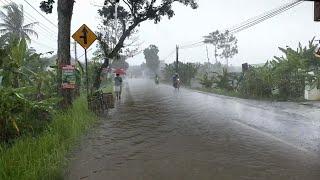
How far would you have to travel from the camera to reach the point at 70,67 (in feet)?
50.3

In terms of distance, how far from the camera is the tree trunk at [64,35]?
15.6 m

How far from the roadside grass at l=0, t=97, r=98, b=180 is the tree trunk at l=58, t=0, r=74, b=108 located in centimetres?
353

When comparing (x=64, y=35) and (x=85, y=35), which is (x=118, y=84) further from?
(x=64, y=35)

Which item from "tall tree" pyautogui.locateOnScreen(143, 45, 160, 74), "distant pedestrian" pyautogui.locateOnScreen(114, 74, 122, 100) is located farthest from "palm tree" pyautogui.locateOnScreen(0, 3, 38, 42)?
"tall tree" pyautogui.locateOnScreen(143, 45, 160, 74)

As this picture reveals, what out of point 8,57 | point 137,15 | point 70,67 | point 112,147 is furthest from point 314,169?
point 137,15

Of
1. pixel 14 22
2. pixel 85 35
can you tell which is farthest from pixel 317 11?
pixel 14 22

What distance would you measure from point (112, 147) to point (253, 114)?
843 cm

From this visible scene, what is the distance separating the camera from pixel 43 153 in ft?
27.3

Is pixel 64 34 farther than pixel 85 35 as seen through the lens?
No

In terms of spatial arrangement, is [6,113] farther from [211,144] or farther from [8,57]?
[211,144]

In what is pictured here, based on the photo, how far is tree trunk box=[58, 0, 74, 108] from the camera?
15.6 metres

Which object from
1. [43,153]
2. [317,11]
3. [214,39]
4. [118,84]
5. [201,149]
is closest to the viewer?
[43,153]

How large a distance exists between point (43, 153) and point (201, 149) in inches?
139

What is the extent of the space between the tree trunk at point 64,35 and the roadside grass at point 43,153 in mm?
3526
